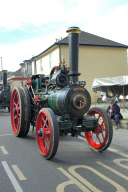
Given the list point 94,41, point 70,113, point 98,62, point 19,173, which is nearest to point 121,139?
point 70,113

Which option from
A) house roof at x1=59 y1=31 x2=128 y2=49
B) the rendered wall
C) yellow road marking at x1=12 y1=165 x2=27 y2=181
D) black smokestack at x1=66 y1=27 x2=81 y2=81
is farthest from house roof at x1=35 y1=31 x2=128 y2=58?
yellow road marking at x1=12 y1=165 x2=27 y2=181

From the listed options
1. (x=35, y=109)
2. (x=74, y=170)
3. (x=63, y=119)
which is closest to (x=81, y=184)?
(x=74, y=170)

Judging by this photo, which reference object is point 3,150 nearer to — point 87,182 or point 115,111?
point 87,182

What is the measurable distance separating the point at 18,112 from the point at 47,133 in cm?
244

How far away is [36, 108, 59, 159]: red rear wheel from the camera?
4.14 m

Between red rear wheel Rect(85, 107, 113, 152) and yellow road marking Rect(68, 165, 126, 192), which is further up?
red rear wheel Rect(85, 107, 113, 152)

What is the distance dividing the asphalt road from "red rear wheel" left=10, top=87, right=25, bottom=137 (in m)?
0.72

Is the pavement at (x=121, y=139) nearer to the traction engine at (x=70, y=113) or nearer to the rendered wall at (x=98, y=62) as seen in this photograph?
the traction engine at (x=70, y=113)

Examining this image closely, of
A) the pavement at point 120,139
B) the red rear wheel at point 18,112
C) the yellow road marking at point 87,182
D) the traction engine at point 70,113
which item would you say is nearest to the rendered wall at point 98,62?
the pavement at point 120,139

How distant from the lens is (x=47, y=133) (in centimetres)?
448

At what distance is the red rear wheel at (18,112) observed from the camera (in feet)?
20.0

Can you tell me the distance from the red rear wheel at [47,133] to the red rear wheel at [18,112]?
4.17 feet

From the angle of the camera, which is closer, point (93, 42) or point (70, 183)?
point (70, 183)

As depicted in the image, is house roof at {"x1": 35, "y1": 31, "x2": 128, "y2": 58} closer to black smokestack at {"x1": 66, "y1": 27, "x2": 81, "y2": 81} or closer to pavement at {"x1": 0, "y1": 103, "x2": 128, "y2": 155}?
pavement at {"x1": 0, "y1": 103, "x2": 128, "y2": 155}
